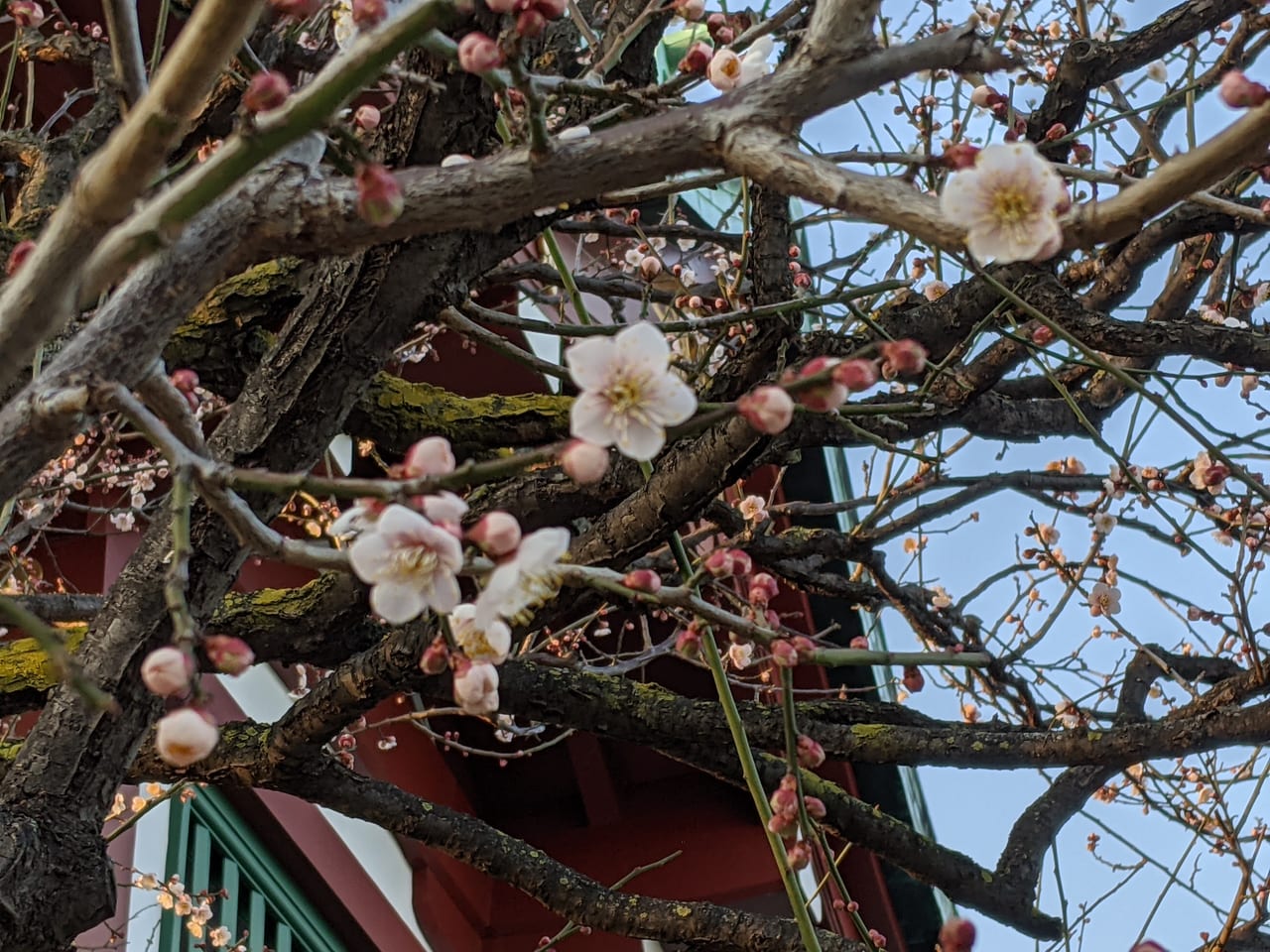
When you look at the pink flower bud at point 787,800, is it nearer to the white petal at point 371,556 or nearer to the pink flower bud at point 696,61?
the white petal at point 371,556

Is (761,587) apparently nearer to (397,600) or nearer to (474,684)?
(474,684)

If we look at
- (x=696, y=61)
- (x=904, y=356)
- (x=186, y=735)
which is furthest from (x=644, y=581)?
(x=696, y=61)

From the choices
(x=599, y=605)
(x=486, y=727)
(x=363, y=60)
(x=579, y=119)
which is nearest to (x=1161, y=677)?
(x=599, y=605)

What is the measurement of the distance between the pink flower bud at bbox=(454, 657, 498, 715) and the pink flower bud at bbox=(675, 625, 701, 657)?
18 cm

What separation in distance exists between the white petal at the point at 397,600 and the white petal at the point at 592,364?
23cm

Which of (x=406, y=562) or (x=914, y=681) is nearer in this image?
(x=406, y=562)

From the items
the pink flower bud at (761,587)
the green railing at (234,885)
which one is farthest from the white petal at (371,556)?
the green railing at (234,885)

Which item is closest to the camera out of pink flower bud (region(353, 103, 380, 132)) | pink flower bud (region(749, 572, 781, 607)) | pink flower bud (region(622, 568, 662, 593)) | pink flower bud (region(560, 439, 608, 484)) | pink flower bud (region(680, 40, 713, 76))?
pink flower bud (region(560, 439, 608, 484))

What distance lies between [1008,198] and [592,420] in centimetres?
40

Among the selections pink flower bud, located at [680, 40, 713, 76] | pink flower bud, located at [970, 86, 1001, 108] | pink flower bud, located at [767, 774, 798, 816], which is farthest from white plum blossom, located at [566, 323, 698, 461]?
pink flower bud, located at [970, 86, 1001, 108]

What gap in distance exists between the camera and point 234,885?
356cm

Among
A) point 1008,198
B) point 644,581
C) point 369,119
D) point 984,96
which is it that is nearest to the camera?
point 1008,198

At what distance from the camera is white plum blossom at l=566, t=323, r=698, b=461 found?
103cm

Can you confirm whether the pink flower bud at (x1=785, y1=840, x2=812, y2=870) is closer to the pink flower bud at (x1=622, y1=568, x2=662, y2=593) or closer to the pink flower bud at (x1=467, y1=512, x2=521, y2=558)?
the pink flower bud at (x1=622, y1=568, x2=662, y2=593)
